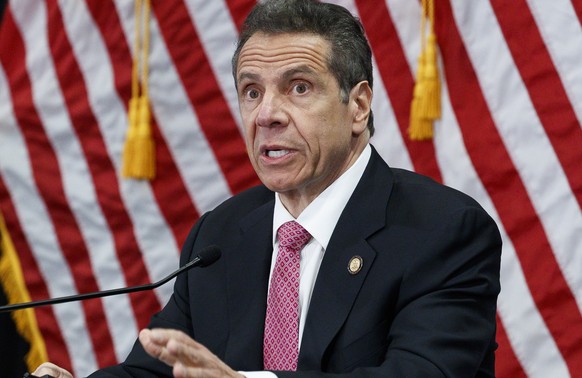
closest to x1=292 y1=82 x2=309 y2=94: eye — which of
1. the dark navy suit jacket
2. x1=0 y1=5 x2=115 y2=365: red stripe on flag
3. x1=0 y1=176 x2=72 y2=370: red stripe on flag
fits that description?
the dark navy suit jacket

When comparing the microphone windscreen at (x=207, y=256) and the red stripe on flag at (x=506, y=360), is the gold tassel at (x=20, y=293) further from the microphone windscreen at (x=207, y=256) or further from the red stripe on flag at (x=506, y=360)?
the microphone windscreen at (x=207, y=256)

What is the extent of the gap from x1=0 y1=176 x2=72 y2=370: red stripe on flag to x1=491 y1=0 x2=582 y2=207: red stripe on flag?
1881 mm

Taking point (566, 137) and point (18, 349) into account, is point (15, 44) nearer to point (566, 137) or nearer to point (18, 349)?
point (18, 349)

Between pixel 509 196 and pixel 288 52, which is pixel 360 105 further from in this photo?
pixel 509 196

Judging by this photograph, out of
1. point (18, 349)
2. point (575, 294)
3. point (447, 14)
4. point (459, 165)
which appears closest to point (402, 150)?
point (459, 165)

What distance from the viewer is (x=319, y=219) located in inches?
91.2

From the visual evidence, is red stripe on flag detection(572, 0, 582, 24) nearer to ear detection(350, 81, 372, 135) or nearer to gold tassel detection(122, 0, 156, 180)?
ear detection(350, 81, 372, 135)

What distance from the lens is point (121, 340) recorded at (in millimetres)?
3863

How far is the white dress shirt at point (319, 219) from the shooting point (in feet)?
7.48

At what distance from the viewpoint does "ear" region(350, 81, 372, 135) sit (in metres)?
2.34

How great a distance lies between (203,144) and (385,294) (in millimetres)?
1685

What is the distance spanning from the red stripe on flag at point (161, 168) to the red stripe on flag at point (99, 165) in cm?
12

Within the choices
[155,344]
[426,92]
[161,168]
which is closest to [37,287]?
[161,168]

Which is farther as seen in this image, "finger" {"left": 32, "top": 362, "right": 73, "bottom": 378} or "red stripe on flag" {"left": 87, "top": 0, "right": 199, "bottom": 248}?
"red stripe on flag" {"left": 87, "top": 0, "right": 199, "bottom": 248}
